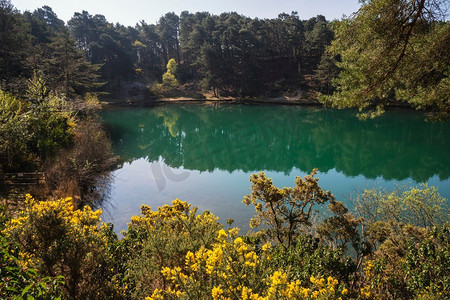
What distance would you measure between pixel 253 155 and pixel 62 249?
22.2 metres

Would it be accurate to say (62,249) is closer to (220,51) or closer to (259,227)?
(259,227)

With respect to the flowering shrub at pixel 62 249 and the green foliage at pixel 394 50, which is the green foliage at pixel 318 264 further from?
the green foliage at pixel 394 50

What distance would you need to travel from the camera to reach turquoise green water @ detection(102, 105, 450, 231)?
15430mm

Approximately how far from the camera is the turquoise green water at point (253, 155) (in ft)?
50.6

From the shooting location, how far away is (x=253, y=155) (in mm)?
25703

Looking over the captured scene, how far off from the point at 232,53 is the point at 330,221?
59.8m

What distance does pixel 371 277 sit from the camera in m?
5.44

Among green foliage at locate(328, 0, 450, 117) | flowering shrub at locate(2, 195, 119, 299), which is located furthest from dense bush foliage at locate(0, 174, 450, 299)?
green foliage at locate(328, 0, 450, 117)

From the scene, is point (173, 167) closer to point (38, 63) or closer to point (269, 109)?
point (38, 63)

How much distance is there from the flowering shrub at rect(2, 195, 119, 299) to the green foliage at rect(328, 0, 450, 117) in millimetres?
7000

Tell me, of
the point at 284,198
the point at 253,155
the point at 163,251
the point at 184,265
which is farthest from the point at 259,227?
the point at 253,155

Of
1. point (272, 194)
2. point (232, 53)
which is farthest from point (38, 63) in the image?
point (232, 53)

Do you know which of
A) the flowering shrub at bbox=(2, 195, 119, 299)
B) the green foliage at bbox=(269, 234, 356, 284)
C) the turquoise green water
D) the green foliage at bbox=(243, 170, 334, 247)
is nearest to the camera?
the flowering shrub at bbox=(2, 195, 119, 299)

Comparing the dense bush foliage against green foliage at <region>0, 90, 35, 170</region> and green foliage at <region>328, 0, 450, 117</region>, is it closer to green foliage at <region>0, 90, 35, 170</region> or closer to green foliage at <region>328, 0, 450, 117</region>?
green foliage at <region>328, 0, 450, 117</region>
